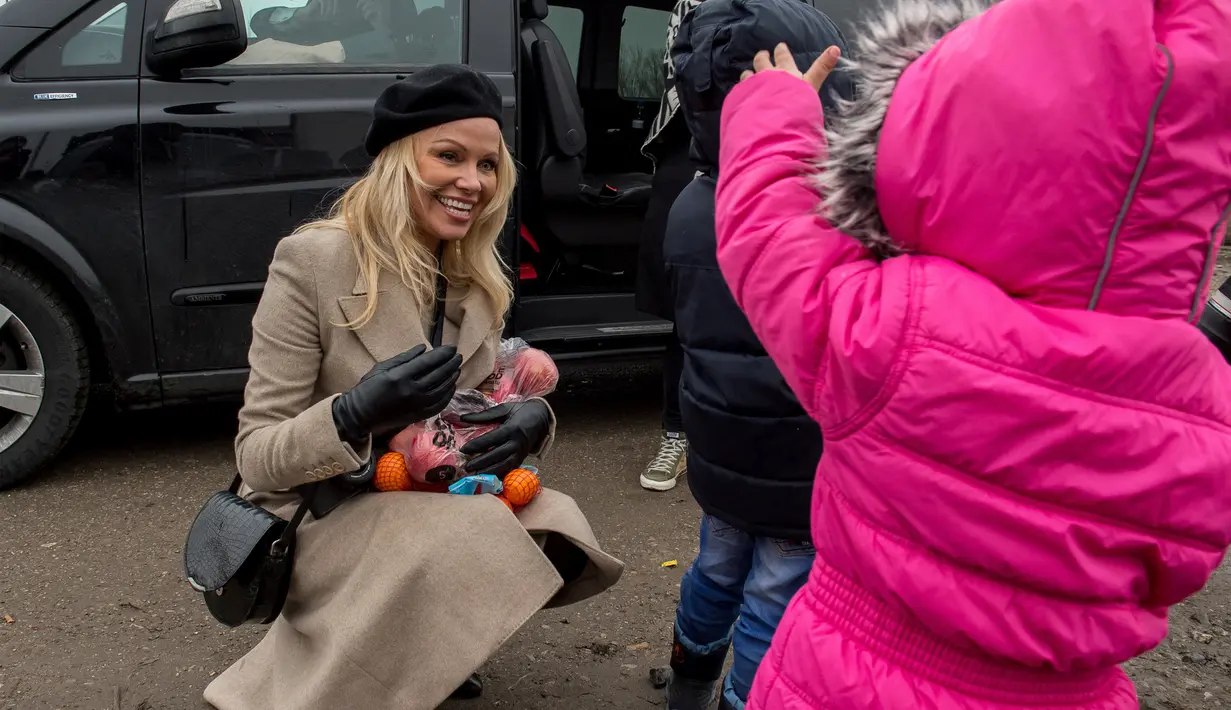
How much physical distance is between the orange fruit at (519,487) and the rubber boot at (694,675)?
1.63 feet

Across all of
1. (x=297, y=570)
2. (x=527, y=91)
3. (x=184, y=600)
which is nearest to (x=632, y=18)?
(x=527, y=91)

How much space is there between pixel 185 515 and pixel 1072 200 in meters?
3.30

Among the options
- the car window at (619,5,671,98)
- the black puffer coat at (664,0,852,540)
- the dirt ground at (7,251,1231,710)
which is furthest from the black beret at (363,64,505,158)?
the car window at (619,5,671,98)

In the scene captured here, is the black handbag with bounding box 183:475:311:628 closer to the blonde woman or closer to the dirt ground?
the blonde woman

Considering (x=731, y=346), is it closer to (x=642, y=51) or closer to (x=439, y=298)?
(x=439, y=298)

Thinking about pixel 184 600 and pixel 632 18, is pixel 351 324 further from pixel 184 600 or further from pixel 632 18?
pixel 632 18

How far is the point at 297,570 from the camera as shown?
2.17m

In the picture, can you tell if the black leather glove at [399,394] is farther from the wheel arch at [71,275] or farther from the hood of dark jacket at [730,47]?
the wheel arch at [71,275]

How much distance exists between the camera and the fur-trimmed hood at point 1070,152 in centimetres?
108

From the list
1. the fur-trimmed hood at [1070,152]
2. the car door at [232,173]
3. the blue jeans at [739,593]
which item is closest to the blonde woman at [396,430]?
the blue jeans at [739,593]

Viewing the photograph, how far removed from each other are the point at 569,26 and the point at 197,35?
271 centimetres

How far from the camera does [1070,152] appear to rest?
111 centimetres

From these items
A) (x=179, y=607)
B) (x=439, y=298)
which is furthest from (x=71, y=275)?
(x=439, y=298)

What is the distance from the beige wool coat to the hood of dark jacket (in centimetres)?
72
